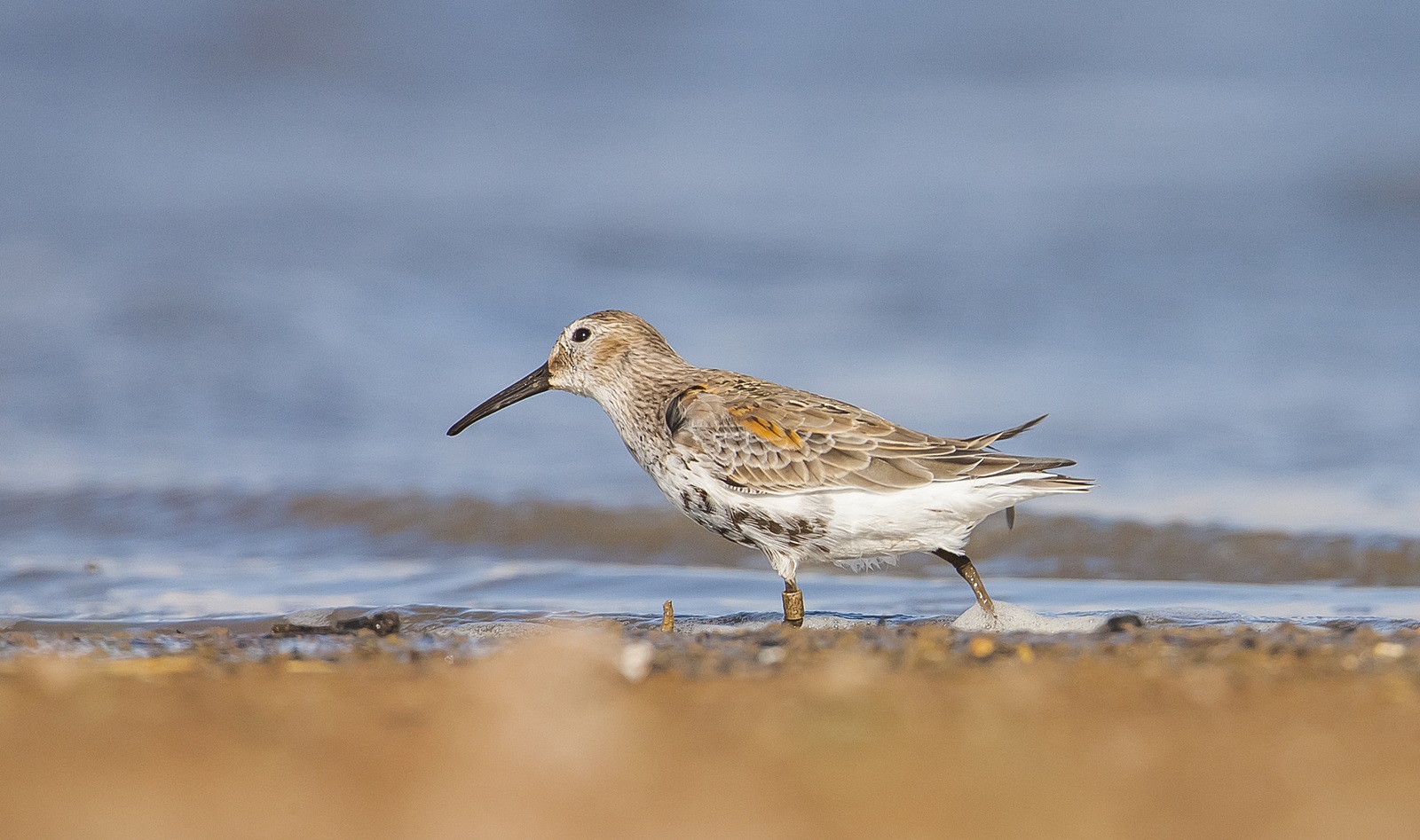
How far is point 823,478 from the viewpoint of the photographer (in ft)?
17.5

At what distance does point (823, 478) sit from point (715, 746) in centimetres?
224

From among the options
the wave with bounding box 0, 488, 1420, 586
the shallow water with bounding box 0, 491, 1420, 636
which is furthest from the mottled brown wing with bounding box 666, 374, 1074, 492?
the wave with bounding box 0, 488, 1420, 586

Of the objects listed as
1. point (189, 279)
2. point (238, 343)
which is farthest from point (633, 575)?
point (189, 279)

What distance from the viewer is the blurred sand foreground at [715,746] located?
2.71 m

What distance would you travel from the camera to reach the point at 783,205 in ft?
49.1

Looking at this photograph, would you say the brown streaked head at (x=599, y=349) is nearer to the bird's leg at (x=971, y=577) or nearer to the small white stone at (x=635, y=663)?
the bird's leg at (x=971, y=577)

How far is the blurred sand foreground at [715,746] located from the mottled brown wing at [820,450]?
3.44 ft

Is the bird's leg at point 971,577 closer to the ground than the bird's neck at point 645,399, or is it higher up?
closer to the ground

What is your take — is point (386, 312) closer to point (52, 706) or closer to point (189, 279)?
point (189, 279)

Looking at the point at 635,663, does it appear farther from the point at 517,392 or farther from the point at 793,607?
the point at 517,392

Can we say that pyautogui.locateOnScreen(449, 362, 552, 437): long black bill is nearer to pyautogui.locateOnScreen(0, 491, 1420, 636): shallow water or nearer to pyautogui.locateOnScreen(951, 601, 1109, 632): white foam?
pyautogui.locateOnScreen(0, 491, 1420, 636): shallow water

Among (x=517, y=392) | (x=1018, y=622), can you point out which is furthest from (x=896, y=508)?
(x=517, y=392)

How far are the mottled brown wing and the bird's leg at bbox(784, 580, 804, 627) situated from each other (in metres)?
0.45

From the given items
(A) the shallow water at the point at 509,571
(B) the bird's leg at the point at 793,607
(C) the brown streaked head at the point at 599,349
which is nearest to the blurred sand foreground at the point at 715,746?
(B) the bird's leg at the point at 793,607
